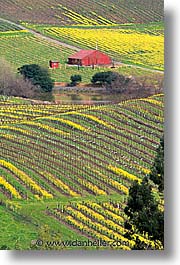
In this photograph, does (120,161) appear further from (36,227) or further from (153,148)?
(36,227)

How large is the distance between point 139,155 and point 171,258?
1.83ft

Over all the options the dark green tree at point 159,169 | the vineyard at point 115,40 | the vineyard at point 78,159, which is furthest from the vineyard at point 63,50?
the dark green tree at point 159,169

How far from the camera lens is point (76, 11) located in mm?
4602

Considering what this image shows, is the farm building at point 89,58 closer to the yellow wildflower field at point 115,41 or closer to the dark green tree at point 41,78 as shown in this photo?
the yellow wildflower field at point 115,41

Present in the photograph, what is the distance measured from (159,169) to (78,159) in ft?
1.39

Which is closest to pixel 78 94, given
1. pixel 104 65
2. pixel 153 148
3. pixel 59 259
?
pixel 104 65

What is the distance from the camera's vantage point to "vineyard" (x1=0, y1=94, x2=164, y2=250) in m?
4.37

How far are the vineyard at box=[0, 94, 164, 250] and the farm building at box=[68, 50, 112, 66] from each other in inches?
9.4

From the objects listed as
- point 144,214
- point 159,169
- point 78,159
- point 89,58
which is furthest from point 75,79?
point 144,214

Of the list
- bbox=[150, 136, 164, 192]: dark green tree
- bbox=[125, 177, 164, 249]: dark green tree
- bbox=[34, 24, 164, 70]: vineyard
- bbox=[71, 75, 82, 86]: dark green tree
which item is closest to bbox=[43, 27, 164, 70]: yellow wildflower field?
bbox=[34, 24, 164, 70]: vineyard

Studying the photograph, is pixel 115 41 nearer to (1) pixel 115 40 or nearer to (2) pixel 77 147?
(1) pixel 115 40

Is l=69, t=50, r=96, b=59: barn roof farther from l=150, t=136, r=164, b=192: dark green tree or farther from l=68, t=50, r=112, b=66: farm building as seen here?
l=150, t=136, r=164, b=192: dark green tree

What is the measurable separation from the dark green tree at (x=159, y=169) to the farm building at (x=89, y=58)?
1.81ft

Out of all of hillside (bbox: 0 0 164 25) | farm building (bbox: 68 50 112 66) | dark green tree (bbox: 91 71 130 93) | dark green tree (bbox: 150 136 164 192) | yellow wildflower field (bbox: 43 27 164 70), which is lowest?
dark green tree (bbox: 150 136 164 192)
